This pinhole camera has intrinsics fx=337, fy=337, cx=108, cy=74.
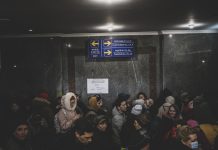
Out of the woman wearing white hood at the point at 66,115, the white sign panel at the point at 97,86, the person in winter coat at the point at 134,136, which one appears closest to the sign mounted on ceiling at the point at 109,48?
the white sign panel at the point at 97,86

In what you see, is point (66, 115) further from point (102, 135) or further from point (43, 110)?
point (102, 135)

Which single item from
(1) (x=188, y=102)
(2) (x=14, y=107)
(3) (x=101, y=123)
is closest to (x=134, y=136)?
(3) (x=101, y=123)

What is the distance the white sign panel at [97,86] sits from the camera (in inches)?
447

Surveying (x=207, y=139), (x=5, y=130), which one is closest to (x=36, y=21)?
(x=5, y=130)

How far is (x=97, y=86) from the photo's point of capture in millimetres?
11344

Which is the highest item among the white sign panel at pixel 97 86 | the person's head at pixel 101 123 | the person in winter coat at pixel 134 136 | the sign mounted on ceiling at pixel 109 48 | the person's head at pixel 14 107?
the sign mounted on ceiling at pixel 109 48

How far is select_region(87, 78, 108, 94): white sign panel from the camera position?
37.2 feet

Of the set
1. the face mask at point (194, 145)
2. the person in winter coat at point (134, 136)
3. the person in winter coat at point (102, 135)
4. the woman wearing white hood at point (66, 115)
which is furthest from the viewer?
the woman wearing white hood at point (66, 115)

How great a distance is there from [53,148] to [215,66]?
7.97m

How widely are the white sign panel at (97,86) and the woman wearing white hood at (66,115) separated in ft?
12.4

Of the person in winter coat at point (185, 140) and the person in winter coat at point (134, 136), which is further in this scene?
the person in winter coat at point (134, 136)

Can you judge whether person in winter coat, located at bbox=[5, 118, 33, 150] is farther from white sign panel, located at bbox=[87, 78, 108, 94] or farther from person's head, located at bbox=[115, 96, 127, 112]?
white sign panel, located at bbox=[87, 78, 108, 94]

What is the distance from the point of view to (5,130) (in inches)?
236

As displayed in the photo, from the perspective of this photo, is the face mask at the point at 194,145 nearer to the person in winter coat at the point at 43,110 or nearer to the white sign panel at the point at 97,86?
the person in winter coat at the point at 43,110
